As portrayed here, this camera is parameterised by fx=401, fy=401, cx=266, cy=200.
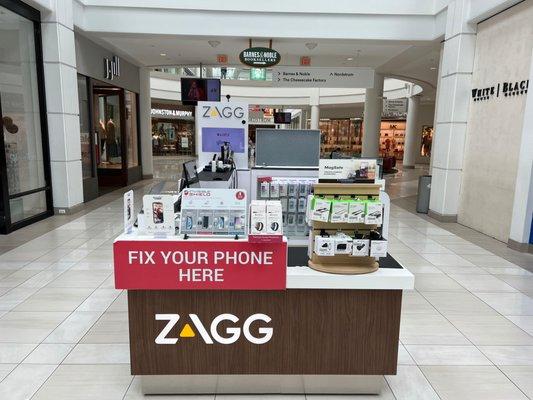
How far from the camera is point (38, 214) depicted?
7016 mm

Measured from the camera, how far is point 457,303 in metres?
3.86

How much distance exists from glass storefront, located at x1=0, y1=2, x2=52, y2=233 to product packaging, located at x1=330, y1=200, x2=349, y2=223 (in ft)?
18.8

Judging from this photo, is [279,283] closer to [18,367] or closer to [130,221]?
[130,221]

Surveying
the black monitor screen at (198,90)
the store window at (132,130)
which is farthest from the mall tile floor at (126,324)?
the black monitor screen at (198,90)

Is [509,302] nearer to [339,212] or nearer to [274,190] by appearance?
[274,190]

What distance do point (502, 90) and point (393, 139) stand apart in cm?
2291

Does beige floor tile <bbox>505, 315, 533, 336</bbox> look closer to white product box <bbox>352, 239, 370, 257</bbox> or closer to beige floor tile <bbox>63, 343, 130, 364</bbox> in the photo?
white product box <bbox>352, 239, 370, 257</bbox>

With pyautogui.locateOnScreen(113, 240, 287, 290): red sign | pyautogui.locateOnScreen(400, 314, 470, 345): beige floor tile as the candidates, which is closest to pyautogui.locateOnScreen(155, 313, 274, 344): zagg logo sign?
pyautogui.locateOnScreen(113, 240, 287, 290): red sign

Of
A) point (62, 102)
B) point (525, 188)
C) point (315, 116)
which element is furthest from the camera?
point (315, 116)

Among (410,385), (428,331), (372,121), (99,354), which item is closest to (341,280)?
(410,385)

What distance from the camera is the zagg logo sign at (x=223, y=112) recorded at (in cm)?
665

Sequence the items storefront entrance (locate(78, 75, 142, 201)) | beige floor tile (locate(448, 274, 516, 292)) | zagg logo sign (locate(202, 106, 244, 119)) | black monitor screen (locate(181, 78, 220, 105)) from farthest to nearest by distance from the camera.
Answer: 1. black monitor screen (locate(181, 78, 220, 105))
2. storefront entrance (locate(78, 75, 142, 201))
3. zagg logo sign (locate(202, 106, 244, 119))
4. beige floor tile (locate(448, 274, 516, 292))

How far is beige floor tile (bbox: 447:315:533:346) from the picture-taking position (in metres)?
3.16

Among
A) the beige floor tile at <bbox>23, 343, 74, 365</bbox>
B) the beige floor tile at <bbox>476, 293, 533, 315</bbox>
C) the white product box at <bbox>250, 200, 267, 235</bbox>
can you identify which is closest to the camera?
the white product box at <bbox>250, 200, 267, 235</bbox>
